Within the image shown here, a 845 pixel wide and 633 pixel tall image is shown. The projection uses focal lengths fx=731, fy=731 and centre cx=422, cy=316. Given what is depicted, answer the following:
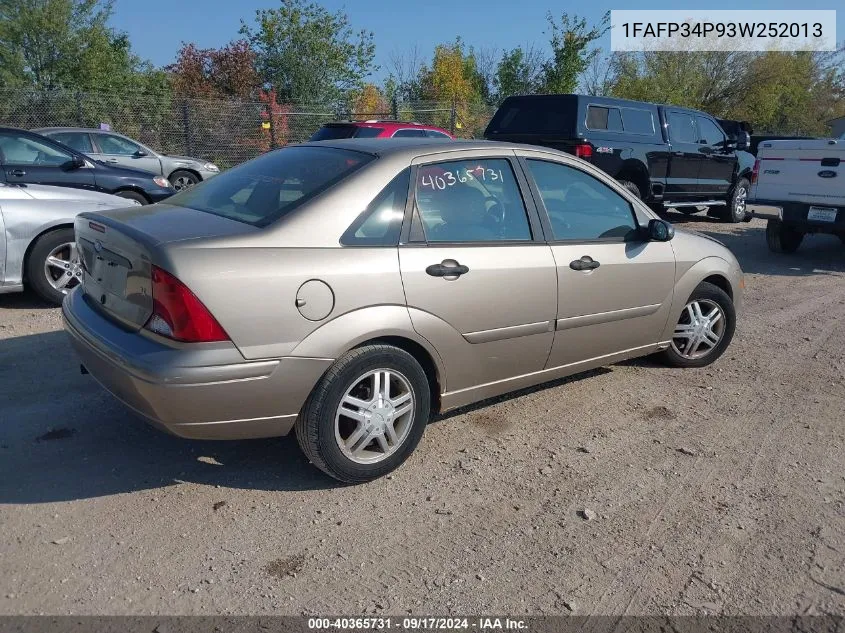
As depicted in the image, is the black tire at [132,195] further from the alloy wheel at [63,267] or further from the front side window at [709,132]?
the front side window at [709,132]

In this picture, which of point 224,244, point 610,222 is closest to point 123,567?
point 224,244

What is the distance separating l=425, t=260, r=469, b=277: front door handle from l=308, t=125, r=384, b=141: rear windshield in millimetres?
7774

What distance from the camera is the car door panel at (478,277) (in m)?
3.56

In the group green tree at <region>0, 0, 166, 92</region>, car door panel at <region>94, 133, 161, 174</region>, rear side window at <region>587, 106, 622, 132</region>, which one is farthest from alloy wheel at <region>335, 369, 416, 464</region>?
green tree at <region>0, 0, 166, 92</region>

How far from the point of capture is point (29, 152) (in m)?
8.17

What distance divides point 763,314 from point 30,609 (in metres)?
6.56

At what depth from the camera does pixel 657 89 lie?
112 ft

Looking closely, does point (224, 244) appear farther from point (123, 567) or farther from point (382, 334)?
point (123, 567)

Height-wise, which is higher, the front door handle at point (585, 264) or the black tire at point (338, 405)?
the front door handle at point (585, 264)

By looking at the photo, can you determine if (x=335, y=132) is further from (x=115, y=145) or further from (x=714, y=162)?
(x=714, y=162)

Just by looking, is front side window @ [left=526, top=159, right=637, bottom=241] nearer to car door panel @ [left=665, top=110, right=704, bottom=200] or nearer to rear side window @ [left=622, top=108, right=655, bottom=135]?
rear side window @ [left=622, top=108, right=655, bottom=135]

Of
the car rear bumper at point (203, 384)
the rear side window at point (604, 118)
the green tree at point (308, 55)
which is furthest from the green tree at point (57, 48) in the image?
the car rear bumper at point (203, 384)

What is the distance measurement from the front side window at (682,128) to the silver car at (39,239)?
9.42 m

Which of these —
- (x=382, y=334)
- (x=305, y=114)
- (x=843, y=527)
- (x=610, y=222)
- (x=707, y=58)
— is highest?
(x=707, y=58)
